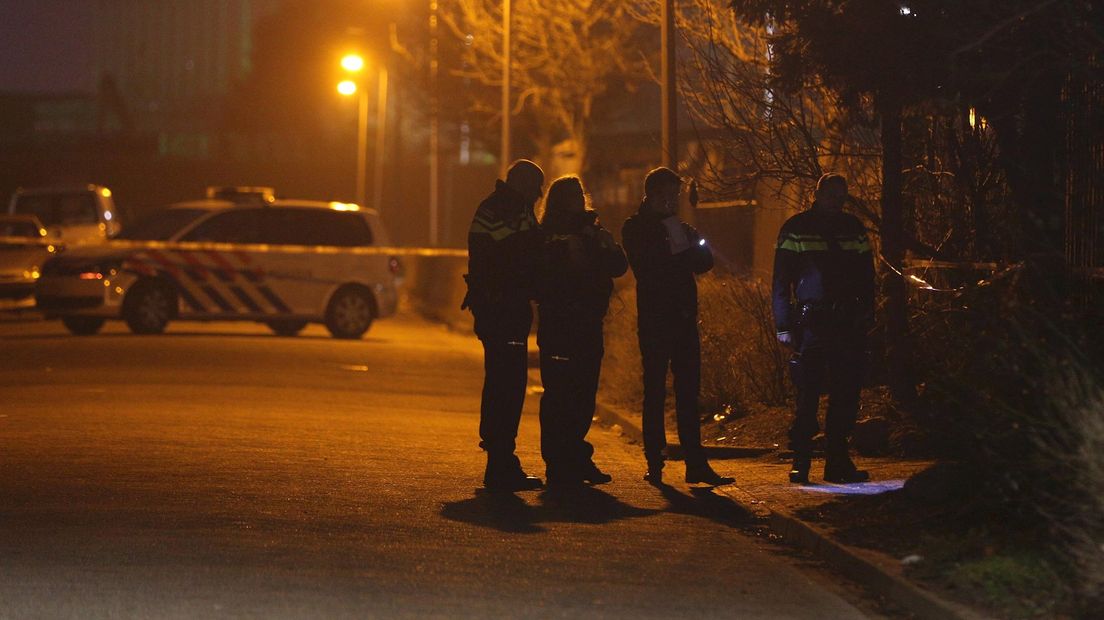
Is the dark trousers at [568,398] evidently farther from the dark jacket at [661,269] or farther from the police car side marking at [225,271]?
the police car side marking at [225,271]

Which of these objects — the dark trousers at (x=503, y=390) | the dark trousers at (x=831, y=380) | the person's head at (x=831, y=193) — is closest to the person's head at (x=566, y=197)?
the dark trousers at (x=503, y=390)

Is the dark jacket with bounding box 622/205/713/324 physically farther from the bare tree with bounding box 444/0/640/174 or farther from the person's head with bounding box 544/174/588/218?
the bare tree with bounding box 444/0/640/174

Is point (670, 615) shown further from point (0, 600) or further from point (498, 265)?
point (498, 265)

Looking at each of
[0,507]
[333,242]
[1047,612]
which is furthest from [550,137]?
[1047,612]

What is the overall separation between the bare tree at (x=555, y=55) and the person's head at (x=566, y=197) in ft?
42.7

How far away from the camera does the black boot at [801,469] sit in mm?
10508

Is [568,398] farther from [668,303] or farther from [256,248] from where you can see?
[256,248]

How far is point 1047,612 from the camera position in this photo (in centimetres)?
659

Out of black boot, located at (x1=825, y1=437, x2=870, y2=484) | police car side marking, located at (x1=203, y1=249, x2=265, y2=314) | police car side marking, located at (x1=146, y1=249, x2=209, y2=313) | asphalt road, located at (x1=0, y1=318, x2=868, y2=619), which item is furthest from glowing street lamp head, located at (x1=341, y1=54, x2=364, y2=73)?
black boot, located at (x1=825, y1=437, x2=870, y2=484)

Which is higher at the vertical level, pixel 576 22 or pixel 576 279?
pixel 576 22

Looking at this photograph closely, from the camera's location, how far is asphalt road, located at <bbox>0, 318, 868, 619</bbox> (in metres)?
7.22

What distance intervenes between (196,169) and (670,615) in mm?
76770

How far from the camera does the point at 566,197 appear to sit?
10.6 metres

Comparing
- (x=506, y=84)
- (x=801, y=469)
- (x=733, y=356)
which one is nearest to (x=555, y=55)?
(x=506, y=84)
